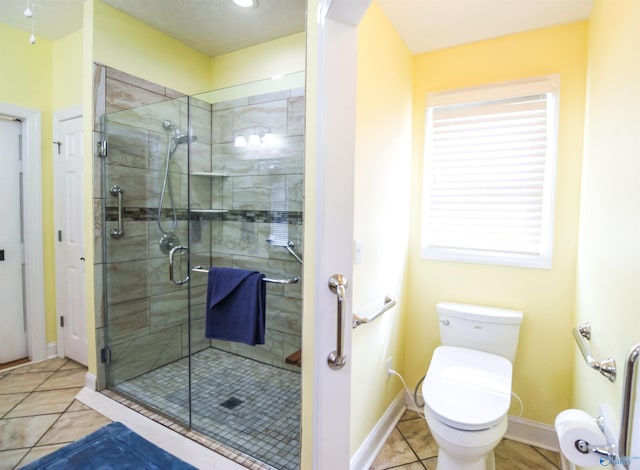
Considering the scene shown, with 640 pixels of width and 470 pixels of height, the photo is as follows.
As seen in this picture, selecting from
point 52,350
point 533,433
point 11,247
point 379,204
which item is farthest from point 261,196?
point 533,433

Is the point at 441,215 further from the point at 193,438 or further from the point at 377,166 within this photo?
the point at 193,438

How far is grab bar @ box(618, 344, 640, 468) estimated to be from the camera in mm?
806

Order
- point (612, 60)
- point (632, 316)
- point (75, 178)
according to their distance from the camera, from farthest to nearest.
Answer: point (75, 178) → point (612, 60) → point (632, 316)

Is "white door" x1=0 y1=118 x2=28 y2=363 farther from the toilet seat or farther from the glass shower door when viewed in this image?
the toilet seat

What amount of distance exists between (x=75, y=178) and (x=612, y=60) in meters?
2.60

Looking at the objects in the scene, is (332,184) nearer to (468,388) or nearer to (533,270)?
(468,388)

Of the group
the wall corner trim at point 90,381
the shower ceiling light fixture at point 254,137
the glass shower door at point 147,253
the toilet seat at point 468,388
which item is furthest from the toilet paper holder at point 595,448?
the wall corner trim at point 90,381

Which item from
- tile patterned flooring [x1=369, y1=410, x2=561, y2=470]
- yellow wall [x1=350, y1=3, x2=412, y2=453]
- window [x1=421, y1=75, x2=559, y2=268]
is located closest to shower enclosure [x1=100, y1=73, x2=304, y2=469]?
yellow wall [x1=350, y1=3, x2=412, y2=453]

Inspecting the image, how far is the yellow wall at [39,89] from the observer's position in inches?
53.3

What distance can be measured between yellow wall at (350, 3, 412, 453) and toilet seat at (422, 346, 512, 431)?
1.05ft

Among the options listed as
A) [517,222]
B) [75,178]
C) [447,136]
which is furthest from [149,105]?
[517,222]

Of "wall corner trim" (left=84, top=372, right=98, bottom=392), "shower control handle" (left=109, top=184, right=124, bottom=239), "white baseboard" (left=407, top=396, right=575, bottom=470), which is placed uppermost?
"shower control handle" (left=109, top=184, right=124, bottom=239)

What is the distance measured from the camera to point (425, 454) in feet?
5.85

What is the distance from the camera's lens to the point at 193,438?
167cm
